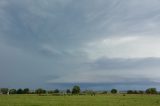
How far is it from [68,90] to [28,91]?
21.3 metres

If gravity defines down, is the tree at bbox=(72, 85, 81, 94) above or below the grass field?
above

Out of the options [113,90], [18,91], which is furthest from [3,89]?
[113,90]

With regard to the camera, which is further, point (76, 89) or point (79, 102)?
point (76, 89)

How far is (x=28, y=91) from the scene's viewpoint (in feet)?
554

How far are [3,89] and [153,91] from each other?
7947 cm

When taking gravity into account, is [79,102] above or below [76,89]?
below

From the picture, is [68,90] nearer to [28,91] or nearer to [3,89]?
[28,91]

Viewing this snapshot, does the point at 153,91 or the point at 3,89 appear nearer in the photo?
the point at 153,91

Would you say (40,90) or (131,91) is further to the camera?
(40,90)

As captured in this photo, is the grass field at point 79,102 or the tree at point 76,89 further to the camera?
the tree at point 76,89

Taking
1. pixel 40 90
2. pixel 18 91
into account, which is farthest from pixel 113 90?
pixel 18 91

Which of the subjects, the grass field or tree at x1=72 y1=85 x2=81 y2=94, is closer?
the grass field

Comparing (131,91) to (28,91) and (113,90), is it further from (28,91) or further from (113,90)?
(28,91)

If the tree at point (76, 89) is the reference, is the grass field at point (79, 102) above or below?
below
